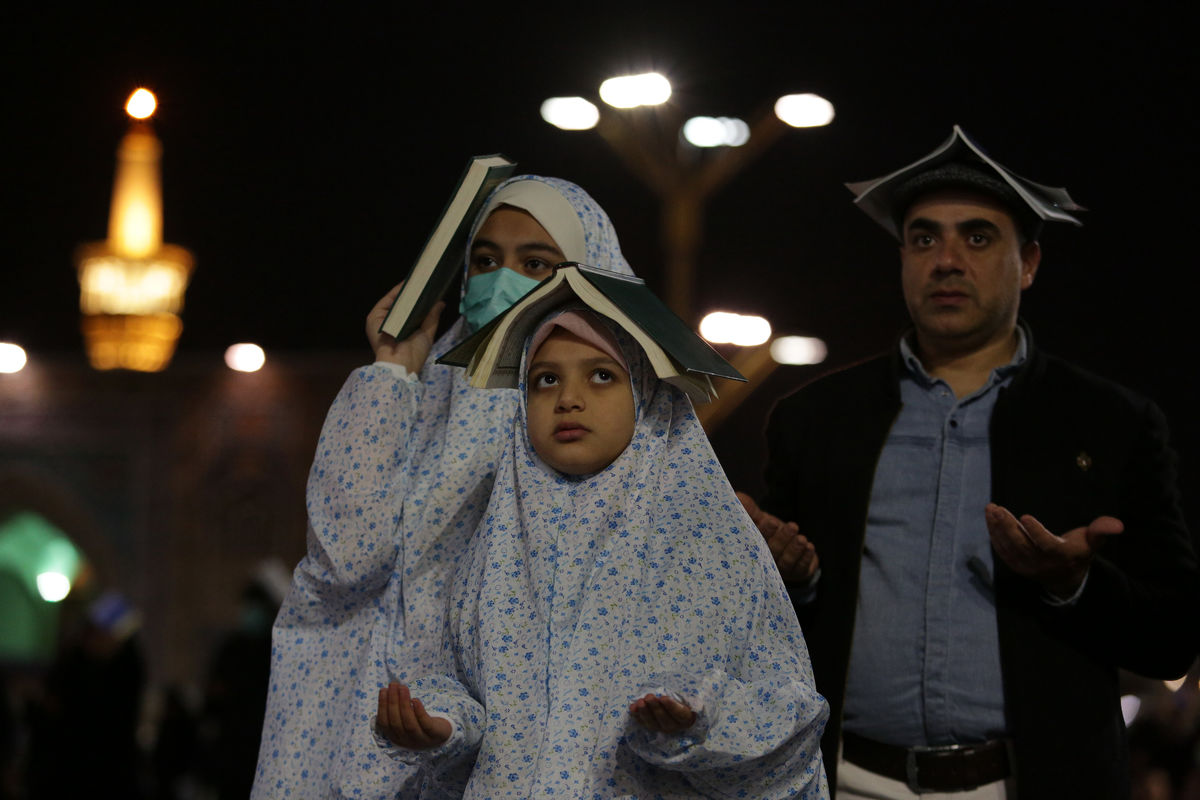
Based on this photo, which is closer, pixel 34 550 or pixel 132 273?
pixel 132 273

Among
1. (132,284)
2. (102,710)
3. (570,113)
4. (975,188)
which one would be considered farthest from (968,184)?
(132,284)

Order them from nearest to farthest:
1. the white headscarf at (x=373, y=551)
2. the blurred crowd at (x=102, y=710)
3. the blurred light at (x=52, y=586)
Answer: the white headscarf at (x=373, y=551), the blurred crowd at (x=102, y=710), the blurred light at (x=52, y=586)

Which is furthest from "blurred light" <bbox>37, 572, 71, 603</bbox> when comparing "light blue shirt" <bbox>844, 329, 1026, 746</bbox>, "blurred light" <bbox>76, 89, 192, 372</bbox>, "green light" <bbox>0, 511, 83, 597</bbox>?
"light blue shirt" <bbox>844, 329, 1026, 746</bbox>

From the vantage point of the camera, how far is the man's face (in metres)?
3.47

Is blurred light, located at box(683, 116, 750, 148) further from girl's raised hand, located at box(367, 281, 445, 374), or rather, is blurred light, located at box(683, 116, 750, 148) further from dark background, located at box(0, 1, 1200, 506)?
girl's raised hand, located at box(367, 281, 445, 374)

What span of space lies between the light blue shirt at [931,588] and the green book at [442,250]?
3.68 feet

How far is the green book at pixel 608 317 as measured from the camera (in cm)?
278

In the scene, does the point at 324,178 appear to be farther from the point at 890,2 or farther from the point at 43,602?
the point at 43,602

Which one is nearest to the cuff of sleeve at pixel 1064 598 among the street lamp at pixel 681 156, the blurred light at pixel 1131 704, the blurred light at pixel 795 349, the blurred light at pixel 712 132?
the street lamp at pixel 681 156

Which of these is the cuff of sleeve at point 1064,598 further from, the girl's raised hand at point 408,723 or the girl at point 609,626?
the girl's raised hand at point 408,723

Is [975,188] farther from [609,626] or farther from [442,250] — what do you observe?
[609,626]

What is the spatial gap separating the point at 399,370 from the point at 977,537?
4.43ft

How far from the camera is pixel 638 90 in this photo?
643 centimetres

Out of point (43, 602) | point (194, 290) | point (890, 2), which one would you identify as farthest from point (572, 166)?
point (43, 602)
